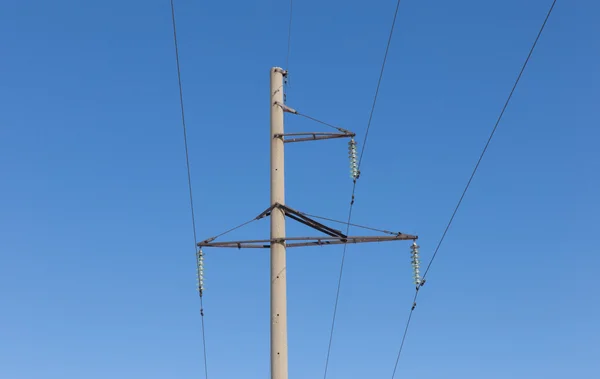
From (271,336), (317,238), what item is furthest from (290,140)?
(271,336)

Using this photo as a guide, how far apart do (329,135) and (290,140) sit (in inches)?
41.3

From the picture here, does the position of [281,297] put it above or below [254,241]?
below

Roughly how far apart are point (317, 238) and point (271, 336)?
2.47 meters

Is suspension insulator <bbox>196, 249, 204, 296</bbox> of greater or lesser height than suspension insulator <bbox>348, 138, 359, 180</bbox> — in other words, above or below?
below

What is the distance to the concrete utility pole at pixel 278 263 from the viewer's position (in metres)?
19.1

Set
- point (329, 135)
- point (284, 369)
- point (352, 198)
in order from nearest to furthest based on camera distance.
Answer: point (284, 369), point (329, 135), point (352, 198)

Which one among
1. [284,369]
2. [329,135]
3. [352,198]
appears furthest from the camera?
[352,198]

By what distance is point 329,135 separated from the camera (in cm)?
2177

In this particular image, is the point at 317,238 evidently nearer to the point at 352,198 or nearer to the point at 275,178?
the point at 275,178

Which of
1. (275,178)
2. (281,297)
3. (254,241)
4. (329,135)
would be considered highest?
(329,135)

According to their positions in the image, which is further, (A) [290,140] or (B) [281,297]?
(A) [290,140]

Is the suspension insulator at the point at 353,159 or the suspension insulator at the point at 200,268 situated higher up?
the suspension insulator at the point at 353,159

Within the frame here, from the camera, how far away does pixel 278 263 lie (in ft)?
64.8

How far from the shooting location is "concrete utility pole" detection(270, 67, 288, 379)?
1906 centimetres
